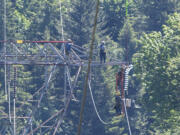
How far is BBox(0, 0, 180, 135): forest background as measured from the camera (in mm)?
47531

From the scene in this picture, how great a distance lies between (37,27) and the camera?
80.4 meters

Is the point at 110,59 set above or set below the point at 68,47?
below

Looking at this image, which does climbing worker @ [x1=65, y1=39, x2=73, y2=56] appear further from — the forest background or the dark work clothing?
the forest background

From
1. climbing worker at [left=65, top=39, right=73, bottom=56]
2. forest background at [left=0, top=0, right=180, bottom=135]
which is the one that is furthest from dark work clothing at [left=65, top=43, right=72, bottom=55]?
forest background at [left=0, top=0, right=180, bottom=135]

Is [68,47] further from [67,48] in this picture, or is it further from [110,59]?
[110,59]

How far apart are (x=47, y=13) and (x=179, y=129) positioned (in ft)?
116

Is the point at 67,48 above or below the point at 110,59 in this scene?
above

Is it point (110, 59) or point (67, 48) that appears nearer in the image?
point (67, 48)

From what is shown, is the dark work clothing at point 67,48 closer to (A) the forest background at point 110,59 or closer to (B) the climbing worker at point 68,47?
(B) the climbing worker at point 68,47

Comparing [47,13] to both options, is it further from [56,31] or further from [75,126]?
[75,126]

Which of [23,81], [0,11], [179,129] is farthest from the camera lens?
[0,11]

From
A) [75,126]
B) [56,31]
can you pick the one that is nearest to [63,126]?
[75,126]

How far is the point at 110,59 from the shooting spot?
63.3 m

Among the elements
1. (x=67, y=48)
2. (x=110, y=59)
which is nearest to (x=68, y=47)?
(x=67, y=48)
